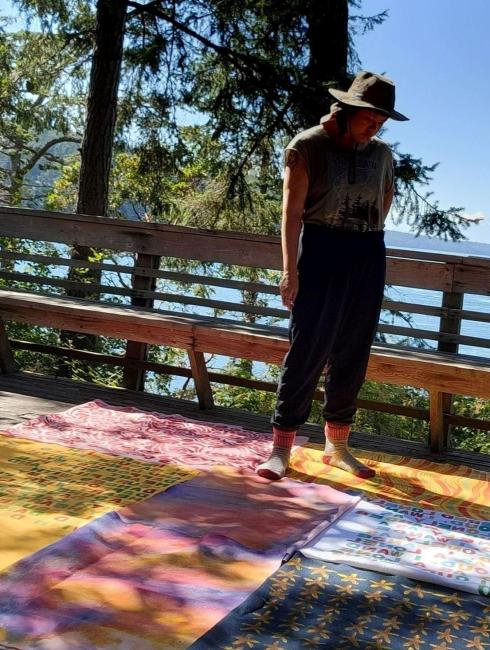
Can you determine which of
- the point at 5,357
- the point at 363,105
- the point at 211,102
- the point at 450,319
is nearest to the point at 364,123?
the point at 363,105

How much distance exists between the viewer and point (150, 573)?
235 centimetres

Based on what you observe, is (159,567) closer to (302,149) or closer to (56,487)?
(56,487)

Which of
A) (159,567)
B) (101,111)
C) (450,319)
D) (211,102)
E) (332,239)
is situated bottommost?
(159,567)

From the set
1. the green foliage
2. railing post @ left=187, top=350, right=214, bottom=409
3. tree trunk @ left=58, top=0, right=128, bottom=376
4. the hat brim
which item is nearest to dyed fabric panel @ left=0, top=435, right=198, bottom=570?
railing post @ left=187, top=350, right=214, bottom=409

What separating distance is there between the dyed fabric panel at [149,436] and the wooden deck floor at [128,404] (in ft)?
0.61

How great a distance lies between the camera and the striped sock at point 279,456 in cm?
348

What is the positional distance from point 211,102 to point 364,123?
464cm

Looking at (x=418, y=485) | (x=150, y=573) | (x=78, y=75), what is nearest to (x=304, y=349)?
(x=418, y=485)

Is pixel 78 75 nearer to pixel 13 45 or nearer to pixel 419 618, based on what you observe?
pixel 13 45

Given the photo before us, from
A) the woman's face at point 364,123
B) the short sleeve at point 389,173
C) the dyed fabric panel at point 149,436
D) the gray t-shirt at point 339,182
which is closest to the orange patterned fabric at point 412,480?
the dyed fabric panel at point 149,436

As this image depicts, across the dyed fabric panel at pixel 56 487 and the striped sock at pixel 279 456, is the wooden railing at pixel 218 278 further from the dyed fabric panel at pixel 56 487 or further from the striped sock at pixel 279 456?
the dyed fabric panel at pixel 56 487

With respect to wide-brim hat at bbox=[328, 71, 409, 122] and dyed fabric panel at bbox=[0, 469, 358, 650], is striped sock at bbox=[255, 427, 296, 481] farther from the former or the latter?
wide-brim hat at bbox=[328, 71, 409, 122]

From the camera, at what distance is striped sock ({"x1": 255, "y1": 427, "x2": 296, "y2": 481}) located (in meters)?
3.48

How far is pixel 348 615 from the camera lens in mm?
2150
